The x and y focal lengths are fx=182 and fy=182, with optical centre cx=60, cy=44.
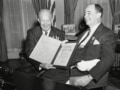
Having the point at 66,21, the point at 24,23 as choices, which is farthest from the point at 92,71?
the point at 24,23

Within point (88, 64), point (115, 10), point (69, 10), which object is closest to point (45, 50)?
point (88, 64)

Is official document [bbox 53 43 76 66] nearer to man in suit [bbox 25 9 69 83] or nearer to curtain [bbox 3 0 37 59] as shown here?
man in suit [bbox 25 9 69 83]

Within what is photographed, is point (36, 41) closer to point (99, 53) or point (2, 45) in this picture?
point (99, 53)

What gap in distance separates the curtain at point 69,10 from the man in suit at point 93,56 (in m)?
2.71

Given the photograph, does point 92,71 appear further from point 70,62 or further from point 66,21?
point 66,21

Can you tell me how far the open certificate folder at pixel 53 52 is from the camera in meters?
1.87

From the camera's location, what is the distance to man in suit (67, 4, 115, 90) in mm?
1823

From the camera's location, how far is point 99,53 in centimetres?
186

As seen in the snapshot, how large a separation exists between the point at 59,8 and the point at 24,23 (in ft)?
3.29

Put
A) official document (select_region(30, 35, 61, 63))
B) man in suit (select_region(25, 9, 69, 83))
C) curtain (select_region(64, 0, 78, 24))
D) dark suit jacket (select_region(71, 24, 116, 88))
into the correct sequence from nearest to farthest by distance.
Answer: dark suit jacket (select_region(71, 24, 116, 88))
official document (select_region(30, 35, 61, 63))
man in suit (select_region(25, 9, 69, 83))
curtain (select_region(64, 0, 78, 24))

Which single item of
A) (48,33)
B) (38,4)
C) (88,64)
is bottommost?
(88,64)

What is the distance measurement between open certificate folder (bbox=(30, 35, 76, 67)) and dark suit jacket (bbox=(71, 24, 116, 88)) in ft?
0.28

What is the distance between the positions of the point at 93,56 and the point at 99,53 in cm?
7

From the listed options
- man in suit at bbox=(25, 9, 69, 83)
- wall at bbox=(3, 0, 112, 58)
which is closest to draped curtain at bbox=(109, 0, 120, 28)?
wall at bbox=(3, 0, 112, 58)
